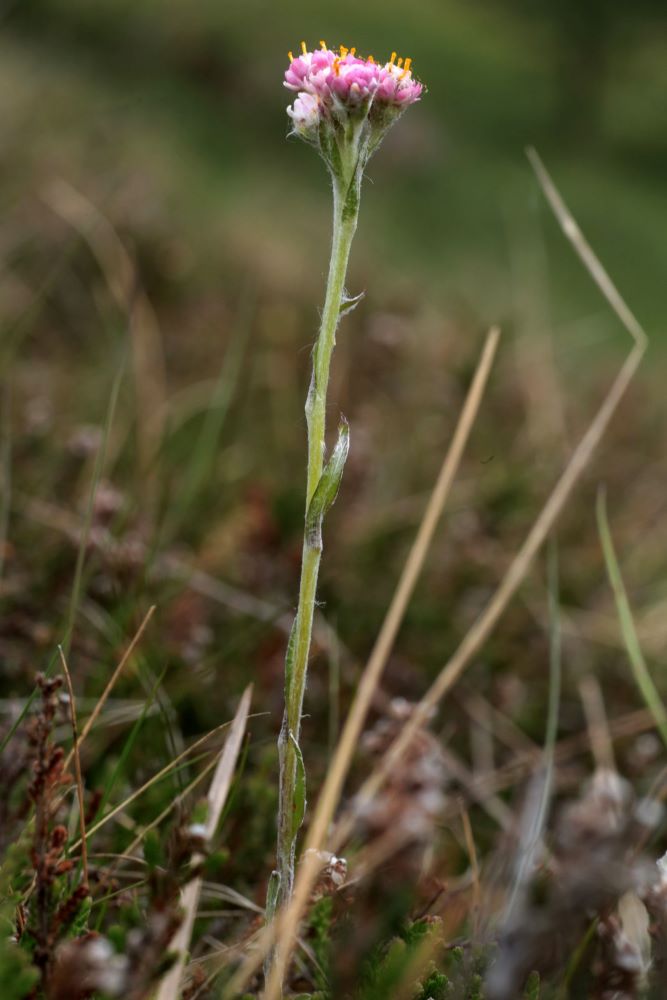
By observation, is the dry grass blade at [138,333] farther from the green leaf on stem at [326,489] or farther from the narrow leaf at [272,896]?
the narrow leaf at [272,896]

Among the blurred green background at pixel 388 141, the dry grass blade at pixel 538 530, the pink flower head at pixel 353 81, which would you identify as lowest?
the dry grass blade at pixel 538 530

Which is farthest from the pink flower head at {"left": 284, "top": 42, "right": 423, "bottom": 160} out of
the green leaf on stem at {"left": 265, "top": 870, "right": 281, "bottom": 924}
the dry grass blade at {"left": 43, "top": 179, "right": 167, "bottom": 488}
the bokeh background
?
the dry grass blade at {"left": 43, "top": 179, "right": 167, "bottom": 488}

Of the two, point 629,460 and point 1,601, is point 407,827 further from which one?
point 629,460

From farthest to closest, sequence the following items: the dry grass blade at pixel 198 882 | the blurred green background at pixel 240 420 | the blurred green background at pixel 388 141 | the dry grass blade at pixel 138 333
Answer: the blurred green background at pixel 388 141
the dry grass blade at pixel 138 333
the blurred green background at pixel 240 420
the dry grass blade at pixel 198 882

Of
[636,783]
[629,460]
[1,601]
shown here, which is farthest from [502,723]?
[629,460]

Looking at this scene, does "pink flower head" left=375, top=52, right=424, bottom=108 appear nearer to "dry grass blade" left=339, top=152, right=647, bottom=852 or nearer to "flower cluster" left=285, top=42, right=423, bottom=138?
"flower cluster" left=285, top=42, right=423, bottom=138

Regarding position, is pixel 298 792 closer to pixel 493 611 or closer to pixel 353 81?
pixel 493 611

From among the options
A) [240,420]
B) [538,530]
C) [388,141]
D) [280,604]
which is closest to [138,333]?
[240,420]

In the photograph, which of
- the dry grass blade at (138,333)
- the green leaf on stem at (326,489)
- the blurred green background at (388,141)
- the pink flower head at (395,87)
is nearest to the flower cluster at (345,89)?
the pink flower head at (395,87)
